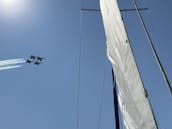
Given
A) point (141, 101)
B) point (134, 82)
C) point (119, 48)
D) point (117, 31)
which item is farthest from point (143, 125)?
point (117, 31)

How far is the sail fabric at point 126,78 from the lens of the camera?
4.65 m

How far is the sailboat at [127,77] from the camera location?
180 inches

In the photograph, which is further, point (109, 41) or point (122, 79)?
point (109, 41)

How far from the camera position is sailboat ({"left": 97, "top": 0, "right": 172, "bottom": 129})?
457cm

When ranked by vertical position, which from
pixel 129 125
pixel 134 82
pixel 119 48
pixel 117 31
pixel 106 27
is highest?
pixel 106 27

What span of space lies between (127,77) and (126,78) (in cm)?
4

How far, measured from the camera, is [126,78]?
547cm

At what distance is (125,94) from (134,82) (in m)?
0.55

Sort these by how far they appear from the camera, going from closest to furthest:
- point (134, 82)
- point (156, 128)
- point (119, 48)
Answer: point (156, 128), point (134, 82), point (119, 48)

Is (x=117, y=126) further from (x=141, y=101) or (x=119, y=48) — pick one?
(x=141, y=101)

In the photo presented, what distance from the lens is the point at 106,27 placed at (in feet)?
23.6

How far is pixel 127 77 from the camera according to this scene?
543cm

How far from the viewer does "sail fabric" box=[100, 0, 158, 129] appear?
4.65 m

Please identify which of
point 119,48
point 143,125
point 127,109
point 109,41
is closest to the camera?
point 143,125
